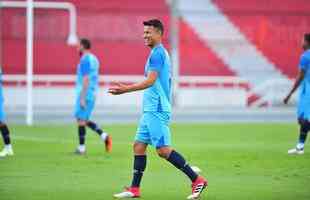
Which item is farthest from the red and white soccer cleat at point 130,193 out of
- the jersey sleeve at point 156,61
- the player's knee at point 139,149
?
the jersey sleeve at point 156,61

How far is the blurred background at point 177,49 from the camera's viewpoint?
35094mm

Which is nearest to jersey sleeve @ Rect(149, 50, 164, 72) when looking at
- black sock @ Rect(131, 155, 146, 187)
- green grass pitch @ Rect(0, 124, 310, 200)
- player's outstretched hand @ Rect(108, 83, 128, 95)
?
player's outstretched hand @ Rect(108, 83, 128, 95)

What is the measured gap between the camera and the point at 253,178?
1346 cm

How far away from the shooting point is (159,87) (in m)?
11.3

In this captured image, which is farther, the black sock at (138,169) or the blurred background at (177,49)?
the blurred background at (177,49)

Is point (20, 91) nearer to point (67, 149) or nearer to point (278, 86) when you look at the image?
point (278, 86)

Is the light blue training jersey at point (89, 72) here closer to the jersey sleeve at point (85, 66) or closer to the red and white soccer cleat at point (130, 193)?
the jersey sleeve at point (85, 66)

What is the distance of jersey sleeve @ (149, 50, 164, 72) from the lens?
11125 mm

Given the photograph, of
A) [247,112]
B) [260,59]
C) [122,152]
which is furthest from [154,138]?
[260,59]

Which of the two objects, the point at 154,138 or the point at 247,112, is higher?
the point at 154,138

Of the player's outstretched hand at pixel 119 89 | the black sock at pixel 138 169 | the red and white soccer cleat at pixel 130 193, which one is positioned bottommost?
the red and white soccer cleat at pixel 130 193

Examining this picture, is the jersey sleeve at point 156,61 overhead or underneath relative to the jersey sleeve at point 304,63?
overhead

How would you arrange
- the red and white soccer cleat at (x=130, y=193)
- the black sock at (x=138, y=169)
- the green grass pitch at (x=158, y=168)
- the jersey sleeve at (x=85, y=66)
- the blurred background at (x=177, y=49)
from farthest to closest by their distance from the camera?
the blurred background at (x=177, y=49) → the jersey sleeve at (x=85, y=66) → the green grass pitch at (x=158, y=168) → the black sock at (x=138, y=169) → the red and white soccer cleat at (x=130, y=193)

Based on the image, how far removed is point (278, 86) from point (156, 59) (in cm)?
2622
